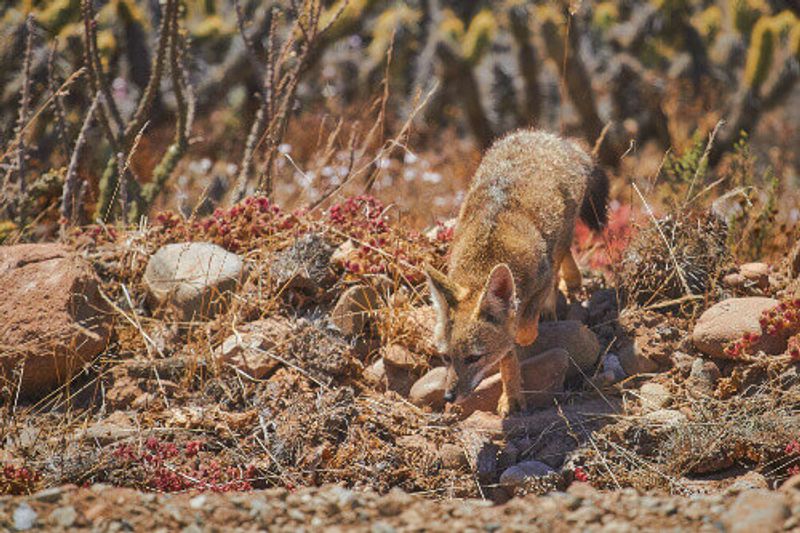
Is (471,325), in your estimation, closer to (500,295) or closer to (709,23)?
(500,295)

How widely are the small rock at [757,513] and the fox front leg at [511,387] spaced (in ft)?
6.76

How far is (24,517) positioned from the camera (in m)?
3.58

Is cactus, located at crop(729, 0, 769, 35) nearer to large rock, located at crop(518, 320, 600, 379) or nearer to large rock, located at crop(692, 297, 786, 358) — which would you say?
large rock, located at crop(692, 297, 786, 358)

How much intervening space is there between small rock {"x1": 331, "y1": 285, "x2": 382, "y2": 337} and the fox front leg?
A: 0.93 meters

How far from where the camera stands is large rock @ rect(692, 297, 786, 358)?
18.4 feet

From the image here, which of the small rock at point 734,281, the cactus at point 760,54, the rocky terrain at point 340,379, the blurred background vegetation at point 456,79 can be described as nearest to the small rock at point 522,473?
the rocky terrain at point 340,379

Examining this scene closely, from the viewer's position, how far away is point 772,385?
536 cm

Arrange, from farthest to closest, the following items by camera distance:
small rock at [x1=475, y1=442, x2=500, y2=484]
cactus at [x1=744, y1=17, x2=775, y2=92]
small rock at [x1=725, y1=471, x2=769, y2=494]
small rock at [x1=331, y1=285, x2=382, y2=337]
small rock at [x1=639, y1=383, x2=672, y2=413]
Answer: cactus at [x1=744, y1=17, x2=775, y2=92]
small rock at [x1=331, y1=285, x2=382, y2=337]
small rock at [x1=639, y1=383, x2=672, y2=413]
small rock at [x1=475, y1=442, x2=500, y2=484]
small rock at [x1=725, y1=471, x2=769, y2=494]

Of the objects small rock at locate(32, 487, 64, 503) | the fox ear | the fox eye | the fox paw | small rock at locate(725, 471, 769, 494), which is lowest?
the fox paw

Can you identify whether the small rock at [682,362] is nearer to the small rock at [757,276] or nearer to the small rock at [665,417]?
the small rock at [665,417]

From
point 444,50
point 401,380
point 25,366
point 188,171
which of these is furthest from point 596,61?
point 25,366

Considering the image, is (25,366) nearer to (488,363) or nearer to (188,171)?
(488,363)

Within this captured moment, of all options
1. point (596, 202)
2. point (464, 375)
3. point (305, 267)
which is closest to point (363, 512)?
point (464, 375)

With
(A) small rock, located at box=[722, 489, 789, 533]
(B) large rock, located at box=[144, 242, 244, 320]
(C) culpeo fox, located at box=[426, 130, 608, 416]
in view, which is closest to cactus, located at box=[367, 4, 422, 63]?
(C) culpeo fox, located at box=[426, 130, 608, 416]
